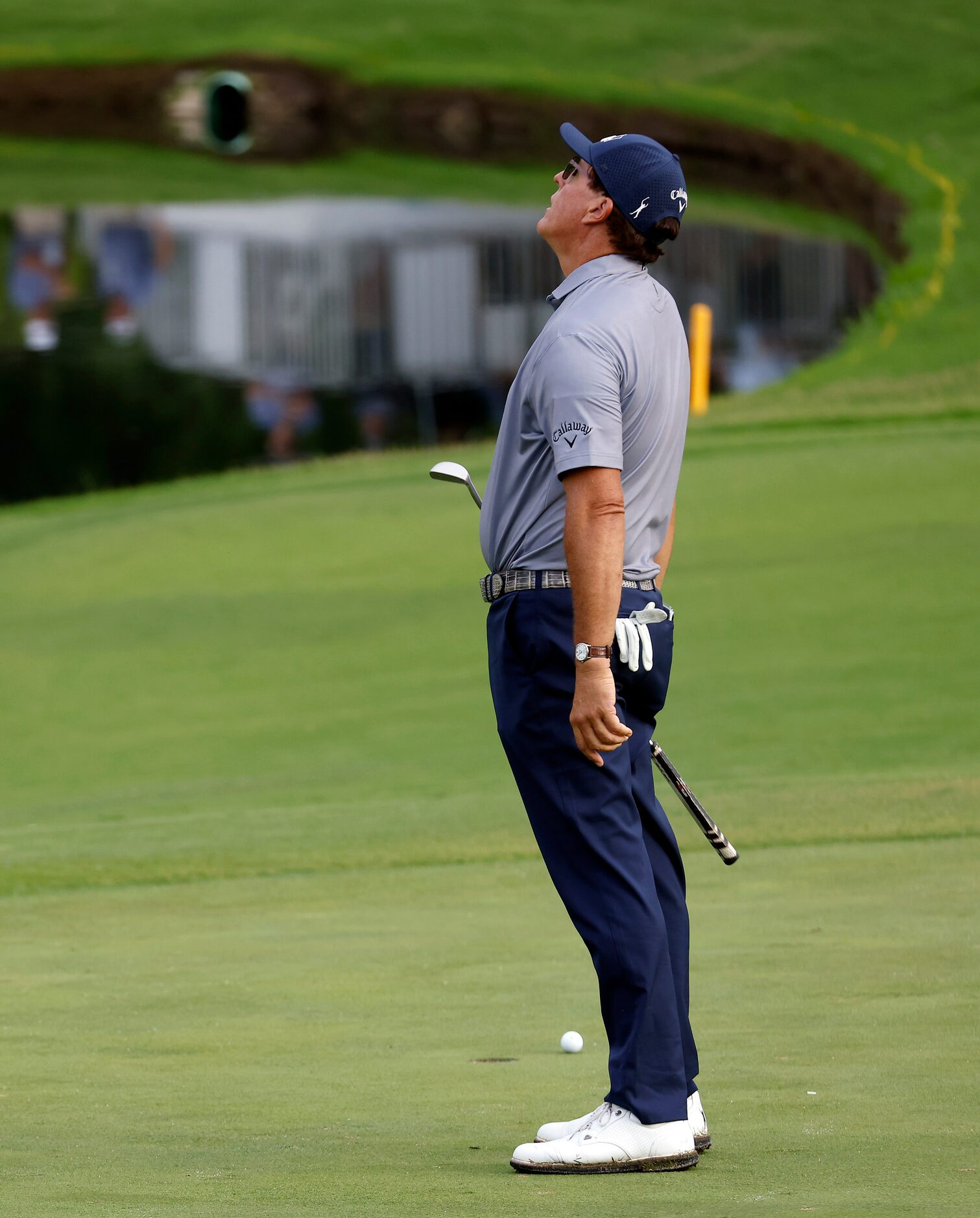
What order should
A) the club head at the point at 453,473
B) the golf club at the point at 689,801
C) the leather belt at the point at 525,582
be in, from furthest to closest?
the club head at the point at 453,473, the golf club at the point at 689,801, the leather belt at the point at 525,582

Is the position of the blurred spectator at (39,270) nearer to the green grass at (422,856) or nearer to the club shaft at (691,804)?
the green grass at (422,856)

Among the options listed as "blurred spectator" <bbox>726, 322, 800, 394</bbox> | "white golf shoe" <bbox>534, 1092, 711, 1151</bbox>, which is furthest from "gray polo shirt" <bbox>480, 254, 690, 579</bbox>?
"blurred spectator" <bbox>726, 322, 800, 394</bbox>

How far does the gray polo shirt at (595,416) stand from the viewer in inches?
140

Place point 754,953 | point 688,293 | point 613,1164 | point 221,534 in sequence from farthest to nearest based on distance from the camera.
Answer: point 688,293
point 221,534
point 754,953
point 613,1164

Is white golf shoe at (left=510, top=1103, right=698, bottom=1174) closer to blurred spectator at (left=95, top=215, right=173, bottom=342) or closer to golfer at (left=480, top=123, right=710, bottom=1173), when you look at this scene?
golfer at (left=480, top=123, right=710, bottom=1173)

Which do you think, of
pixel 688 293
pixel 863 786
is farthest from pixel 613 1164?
pixel 688 293

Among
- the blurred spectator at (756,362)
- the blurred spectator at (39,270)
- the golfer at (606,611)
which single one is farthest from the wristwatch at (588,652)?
the blurred spectator at (756,362)

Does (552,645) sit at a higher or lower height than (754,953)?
higher

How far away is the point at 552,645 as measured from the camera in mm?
3643

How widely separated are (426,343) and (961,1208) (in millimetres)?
25173

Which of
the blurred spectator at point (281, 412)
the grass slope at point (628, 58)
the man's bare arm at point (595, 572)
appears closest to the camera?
the man's bare arm at point (595, 572)

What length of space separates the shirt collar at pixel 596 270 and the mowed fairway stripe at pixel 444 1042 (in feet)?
4.60

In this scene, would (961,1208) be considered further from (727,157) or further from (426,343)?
(727,157)

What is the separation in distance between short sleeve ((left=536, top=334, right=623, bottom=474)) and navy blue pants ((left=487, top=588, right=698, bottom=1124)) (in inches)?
9.9
